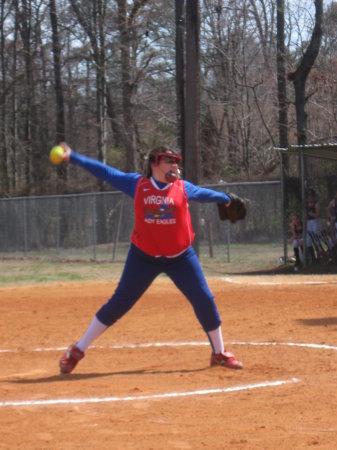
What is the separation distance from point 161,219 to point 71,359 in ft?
5.30

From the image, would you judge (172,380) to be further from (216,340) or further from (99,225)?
(99,225)

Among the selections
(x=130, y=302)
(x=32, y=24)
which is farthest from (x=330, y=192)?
(x=32, y=24)

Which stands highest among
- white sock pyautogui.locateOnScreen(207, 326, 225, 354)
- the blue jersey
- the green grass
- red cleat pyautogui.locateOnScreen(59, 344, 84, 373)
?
the blue jersey

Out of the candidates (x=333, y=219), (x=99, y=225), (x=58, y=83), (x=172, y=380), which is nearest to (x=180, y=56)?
(x=99, y=225)

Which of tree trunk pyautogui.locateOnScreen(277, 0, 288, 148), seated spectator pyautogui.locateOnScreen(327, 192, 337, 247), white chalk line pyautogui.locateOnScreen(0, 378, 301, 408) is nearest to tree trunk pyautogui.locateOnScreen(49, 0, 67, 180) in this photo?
tree trunk pyautogui.locateOnScreen(277, 0, 288, 148)

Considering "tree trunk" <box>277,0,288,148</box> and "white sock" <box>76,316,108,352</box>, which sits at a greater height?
"tree trunk" <box>277,0,288,148</box>

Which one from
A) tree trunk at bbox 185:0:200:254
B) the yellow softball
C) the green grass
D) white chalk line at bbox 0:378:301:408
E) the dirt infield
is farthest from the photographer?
tree trunk at bbox 185:0:200:254

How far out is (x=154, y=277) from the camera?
7562 mm

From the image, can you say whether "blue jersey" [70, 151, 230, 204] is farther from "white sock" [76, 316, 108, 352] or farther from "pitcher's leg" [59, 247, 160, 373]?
"white sock" [76, 316, 108, 352]

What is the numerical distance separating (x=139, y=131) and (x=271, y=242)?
14.0 m

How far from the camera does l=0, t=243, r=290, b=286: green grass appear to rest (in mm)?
19391

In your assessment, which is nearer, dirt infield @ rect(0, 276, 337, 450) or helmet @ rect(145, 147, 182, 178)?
→ dirt infield @ rect(0, 276, 337, 450)

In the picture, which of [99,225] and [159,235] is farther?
[99,225]

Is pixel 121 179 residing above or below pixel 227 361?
above
